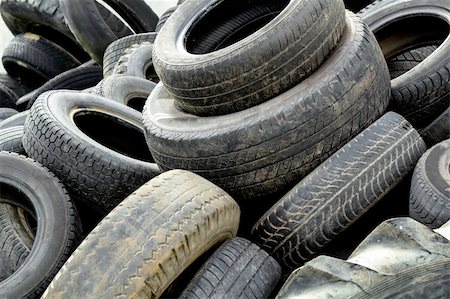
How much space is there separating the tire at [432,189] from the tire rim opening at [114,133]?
152cm

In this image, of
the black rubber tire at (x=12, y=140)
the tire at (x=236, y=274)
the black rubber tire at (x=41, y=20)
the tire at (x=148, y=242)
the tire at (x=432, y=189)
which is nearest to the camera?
the tire at (x=148, y=242)

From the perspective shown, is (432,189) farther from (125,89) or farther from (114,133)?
(125,89)

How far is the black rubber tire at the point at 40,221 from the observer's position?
2574 millimetres

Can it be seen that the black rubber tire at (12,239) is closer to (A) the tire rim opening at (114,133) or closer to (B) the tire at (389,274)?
(A) the tire rim opening at (114,133)

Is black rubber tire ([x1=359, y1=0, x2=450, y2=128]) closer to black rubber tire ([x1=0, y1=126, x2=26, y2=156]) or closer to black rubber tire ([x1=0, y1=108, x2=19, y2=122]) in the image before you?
black rubber tire ([x1=0, y1=126, x2=26, y2=156])

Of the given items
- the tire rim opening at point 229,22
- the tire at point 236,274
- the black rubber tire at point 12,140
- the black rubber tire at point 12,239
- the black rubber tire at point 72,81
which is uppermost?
the tire rim opening at point 229,22

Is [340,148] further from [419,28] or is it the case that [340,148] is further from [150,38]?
[150,38]

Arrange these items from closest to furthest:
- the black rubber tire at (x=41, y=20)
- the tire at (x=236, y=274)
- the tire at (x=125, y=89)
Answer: the tire at (x=236, y=274), the tire at (x=125, y=89), the black rubber tire at (x=41, y=20)

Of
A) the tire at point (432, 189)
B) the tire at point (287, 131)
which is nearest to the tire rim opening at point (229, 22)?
the tire at point (287, 131)

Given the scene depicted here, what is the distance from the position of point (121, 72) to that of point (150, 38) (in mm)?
553

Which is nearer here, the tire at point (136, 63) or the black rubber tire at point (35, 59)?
the tire at point (136, 63)

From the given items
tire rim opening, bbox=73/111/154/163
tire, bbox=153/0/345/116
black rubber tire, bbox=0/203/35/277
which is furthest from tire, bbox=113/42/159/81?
black rubber tire, bbox=0/203/35/277

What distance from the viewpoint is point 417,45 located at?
342cm

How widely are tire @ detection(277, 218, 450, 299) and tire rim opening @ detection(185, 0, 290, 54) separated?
1.84m
